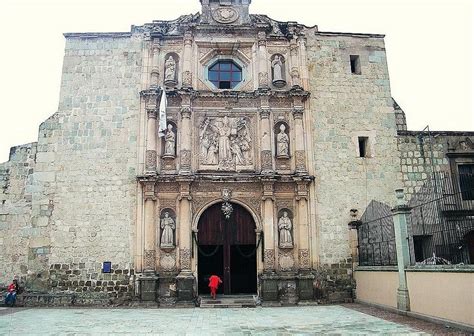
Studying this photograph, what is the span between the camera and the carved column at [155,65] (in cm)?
1919

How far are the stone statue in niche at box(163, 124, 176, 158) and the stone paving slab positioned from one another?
6176 millimetres

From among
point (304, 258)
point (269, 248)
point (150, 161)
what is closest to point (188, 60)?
point (150, 161)

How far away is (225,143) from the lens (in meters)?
18.7

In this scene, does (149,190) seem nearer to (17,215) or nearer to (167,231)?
(167,231)

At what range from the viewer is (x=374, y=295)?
623 inches

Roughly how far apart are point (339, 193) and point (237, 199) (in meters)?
4.26

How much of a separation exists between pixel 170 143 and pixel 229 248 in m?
4.96

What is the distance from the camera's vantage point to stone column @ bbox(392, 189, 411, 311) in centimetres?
1335

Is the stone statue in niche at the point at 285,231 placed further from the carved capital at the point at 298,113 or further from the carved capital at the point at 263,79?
the carved capital at the point at 263,79

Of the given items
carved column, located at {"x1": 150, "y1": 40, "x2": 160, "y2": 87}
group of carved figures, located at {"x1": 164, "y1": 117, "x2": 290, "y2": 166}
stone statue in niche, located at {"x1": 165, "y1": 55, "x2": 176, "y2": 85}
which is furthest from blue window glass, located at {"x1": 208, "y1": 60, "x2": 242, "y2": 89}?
carved column, located at {"x1": 150, "y1": 40, "x2": 160, "y2": 87}

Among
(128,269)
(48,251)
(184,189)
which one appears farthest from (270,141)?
(48,251)

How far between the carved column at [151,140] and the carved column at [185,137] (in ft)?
3.74

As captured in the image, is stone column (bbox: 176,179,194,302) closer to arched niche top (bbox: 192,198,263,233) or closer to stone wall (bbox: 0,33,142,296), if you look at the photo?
arched niche top (bbox: 192,198,263,233)

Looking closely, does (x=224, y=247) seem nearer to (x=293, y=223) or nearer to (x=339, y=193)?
(x=293, y=223)
